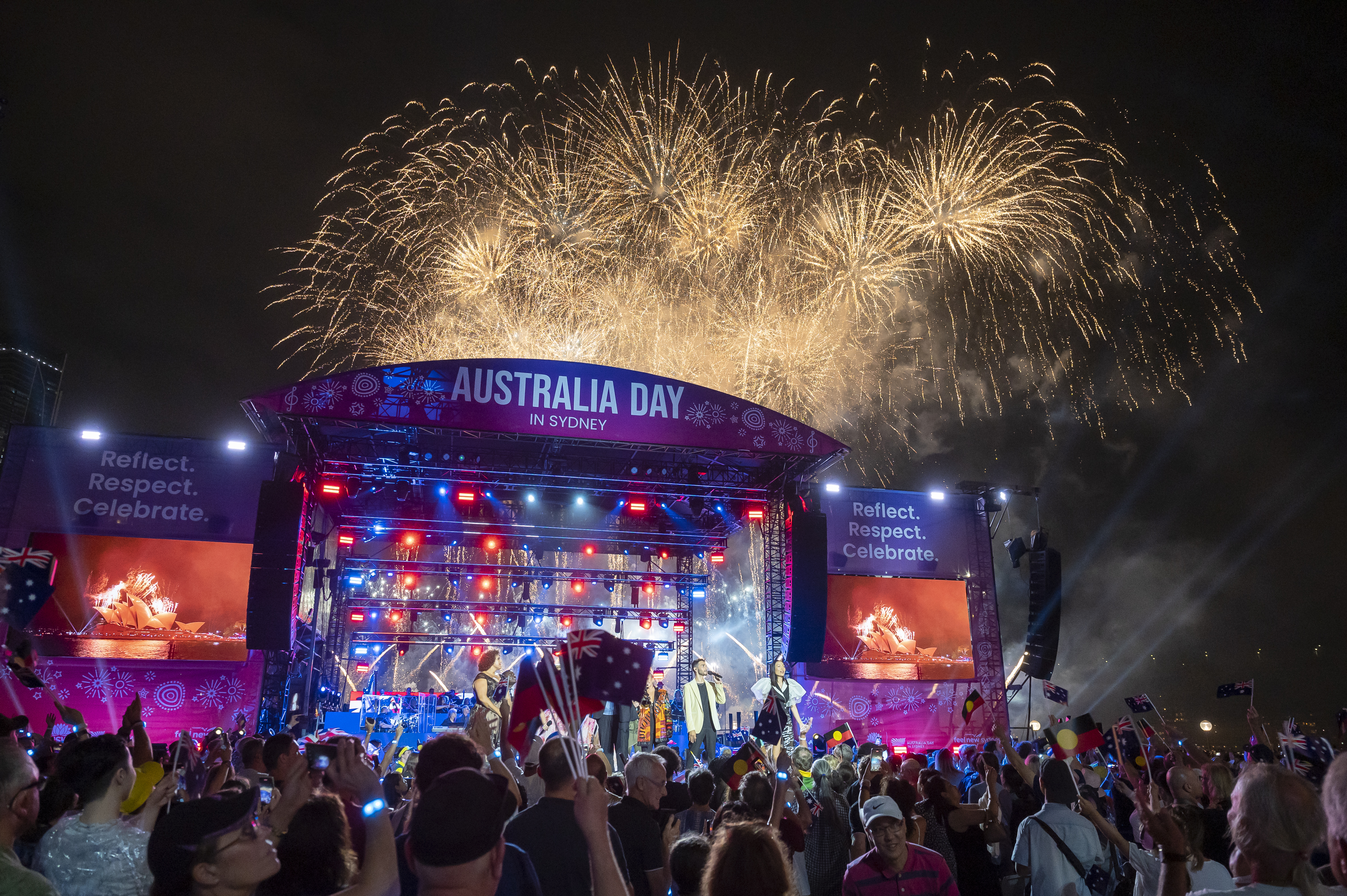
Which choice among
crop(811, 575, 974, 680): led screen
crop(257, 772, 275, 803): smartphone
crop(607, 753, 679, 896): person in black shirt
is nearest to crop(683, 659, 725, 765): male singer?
crop(811, 575, 974, 680): led screen

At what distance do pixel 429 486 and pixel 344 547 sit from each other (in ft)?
13.8

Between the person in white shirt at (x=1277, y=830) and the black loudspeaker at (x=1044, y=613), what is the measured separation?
52.6 ft

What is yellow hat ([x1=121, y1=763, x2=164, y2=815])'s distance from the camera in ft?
12.7

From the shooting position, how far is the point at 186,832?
2.43m

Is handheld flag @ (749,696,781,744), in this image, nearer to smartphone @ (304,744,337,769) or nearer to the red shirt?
the red shirt

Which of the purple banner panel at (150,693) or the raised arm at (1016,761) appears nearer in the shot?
the raised arm at (1016,761)

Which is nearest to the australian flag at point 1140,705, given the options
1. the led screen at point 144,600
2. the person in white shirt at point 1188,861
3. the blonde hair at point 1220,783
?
the blonde hair at point 1220,783

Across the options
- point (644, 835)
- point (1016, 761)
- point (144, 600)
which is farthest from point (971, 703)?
point (144, 600)

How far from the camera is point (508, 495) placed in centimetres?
1984

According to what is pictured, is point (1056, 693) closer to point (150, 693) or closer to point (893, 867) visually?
point (893, 867)

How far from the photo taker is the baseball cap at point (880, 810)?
405 centimetres

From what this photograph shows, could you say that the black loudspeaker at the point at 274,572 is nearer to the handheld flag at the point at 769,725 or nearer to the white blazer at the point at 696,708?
the white blazer at the point at 696,708

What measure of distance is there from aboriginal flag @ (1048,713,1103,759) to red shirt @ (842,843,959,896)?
99.2 inches

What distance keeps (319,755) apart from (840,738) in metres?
8.99
